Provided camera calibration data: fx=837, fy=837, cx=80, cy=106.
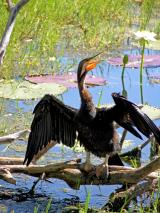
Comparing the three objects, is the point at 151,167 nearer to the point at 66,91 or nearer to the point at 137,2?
the point at 66,91

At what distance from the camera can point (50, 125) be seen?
5.29m

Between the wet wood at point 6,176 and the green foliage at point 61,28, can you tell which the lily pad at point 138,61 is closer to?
the green foliage at point 61,28

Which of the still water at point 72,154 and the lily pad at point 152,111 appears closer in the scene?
the still water at point 72,154

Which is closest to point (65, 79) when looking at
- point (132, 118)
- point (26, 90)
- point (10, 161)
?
point (26, 90)

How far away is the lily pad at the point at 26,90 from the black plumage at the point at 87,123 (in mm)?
1448

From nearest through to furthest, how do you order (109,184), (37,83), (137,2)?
(109,184), (37,83), (137,2)

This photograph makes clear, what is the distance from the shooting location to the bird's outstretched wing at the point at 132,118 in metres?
4.64

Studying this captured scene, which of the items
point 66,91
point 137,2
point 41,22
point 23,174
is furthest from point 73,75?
point 137,2

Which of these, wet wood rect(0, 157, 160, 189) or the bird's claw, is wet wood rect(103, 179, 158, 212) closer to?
wet wood rect(0, 157, 160, 189)

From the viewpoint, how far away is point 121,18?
9750 mm

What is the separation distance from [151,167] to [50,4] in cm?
476

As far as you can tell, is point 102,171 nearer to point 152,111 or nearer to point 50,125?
point 50,125

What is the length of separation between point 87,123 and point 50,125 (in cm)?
37

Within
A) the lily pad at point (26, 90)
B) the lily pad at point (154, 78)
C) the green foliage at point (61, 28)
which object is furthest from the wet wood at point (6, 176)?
the lily pad at point (154, 78)
